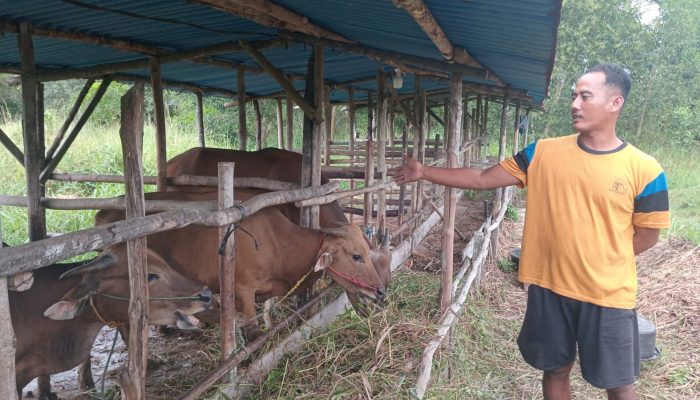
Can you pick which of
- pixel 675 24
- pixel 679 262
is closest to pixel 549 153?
pixel 679 262

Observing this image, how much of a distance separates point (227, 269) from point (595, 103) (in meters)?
2.37

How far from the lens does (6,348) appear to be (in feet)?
5.41

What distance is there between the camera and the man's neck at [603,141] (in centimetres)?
265

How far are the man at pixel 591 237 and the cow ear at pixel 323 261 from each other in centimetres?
173

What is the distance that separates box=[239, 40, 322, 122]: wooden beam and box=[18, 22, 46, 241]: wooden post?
1.84 m

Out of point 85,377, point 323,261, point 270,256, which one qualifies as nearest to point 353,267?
point 323,261

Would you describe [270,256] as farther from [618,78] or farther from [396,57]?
[618,78]

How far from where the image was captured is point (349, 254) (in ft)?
14.4

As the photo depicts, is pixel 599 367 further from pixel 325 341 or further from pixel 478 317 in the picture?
pixel 478 317

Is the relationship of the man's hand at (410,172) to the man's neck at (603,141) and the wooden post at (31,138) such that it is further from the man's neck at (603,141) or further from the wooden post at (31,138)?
the wooden post at (31,138)

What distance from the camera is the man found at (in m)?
2.57

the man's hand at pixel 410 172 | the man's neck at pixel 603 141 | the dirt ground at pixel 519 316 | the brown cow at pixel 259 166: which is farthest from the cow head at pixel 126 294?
the man's neck at pixel 603 141

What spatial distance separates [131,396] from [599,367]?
2458 millimetres

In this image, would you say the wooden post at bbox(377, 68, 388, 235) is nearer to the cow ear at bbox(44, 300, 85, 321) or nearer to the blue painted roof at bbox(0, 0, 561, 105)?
the blue painted roof at bbox(0, 0, 561, 105)
